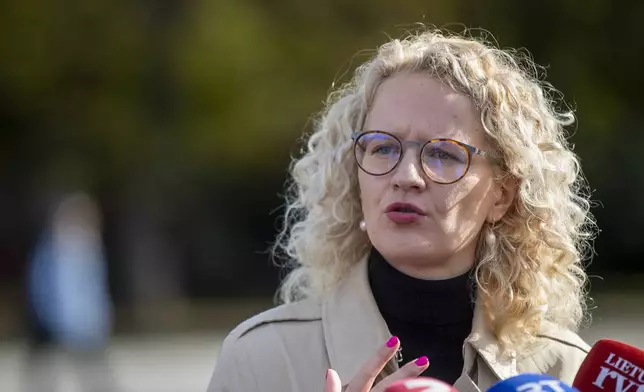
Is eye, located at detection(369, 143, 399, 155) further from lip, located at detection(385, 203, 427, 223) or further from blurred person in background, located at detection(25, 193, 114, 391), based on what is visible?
blurred person in background, located at detection(25, 193, 114, 391)

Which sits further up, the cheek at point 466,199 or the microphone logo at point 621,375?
the cheek at point 466,199

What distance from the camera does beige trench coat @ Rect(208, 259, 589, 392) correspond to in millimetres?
2504

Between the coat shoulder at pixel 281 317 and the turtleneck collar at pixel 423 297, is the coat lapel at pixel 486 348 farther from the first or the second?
the coat shoulder at pixel 281 317

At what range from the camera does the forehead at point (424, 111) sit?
2541mm

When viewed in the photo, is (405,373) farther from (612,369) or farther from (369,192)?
(369,192)

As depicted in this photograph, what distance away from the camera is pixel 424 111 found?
255 centimetres

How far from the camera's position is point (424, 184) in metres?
2.52

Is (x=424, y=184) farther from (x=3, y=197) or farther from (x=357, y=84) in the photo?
(x=3, y=197)

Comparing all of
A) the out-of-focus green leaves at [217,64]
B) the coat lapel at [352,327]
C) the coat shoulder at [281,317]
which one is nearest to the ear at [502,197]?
the coat lapel at [352,327]

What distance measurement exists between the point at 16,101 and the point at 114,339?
15.0ft

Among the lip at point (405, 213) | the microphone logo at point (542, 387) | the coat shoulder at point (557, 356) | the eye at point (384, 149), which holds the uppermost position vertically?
the eye at point (384, 149)

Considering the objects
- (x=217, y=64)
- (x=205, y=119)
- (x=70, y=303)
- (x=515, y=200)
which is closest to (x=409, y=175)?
(x=515, y=200)

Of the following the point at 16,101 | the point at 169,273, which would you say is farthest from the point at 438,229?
the point at 16,101

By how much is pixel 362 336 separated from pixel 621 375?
2.23ft
